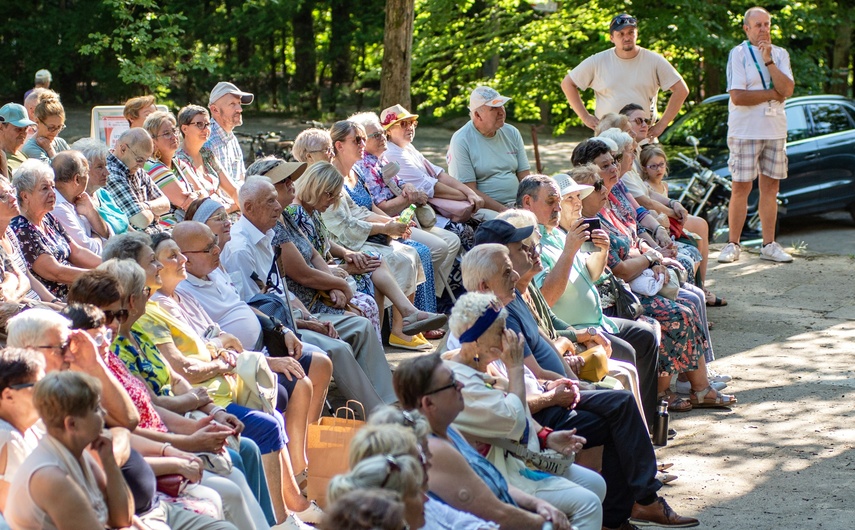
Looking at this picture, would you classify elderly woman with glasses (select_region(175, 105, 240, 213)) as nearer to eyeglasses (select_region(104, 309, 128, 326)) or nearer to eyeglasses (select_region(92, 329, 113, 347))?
eyeglasses (select_region(104, 309, 128, 326))

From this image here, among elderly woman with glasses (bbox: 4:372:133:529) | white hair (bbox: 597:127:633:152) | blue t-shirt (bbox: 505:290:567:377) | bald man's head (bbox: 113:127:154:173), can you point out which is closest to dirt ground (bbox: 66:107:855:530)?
blue t-shirt (bbox: 505:290:567:377)

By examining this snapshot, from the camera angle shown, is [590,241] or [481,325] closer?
[481,325]

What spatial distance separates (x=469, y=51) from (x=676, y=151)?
478cm

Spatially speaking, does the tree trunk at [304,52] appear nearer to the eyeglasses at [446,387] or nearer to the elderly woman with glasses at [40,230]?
the elderly woman with glasses at [40,230]

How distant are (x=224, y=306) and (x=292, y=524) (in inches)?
44.2

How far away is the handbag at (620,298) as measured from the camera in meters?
6.47

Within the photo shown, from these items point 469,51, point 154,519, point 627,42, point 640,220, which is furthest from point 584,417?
point 469,51

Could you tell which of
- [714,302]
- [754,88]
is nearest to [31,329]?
[714,302]

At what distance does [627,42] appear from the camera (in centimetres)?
965

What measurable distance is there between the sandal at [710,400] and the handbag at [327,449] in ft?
9.48

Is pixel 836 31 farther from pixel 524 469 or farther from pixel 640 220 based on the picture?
pixel 524 469

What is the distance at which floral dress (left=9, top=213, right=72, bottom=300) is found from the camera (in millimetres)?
5363

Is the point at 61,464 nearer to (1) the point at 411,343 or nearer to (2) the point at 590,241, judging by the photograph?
(2) the point at 590,241

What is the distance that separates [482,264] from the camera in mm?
4742
